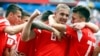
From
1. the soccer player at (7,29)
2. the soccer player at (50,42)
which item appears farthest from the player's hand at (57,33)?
the soccer player at (7,29)

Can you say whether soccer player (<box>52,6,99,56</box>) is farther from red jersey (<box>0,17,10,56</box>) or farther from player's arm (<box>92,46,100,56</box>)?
red jersey (<box>0,17,10,56</box>)

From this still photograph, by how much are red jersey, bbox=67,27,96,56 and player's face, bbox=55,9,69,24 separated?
7.0 inches

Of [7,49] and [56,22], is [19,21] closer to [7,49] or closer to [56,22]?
[7,49]

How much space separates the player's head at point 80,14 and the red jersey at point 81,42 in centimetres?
15

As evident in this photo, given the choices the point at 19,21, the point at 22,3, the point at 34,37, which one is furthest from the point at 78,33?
the point at 22,3

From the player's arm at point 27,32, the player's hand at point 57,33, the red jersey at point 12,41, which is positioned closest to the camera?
the player's arm at point 27,32

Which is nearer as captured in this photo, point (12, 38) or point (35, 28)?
point (35, 28)

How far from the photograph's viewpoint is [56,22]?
452cm

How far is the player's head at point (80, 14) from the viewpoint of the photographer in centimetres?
464

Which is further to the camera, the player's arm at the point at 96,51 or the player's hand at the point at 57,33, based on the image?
the player's arm at the point at 96,51

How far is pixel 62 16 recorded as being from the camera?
452cm

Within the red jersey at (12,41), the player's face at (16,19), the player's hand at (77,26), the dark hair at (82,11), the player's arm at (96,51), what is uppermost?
the dark hair at (82,11)

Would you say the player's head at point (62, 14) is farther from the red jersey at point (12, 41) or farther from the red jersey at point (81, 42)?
the red jersey at point (12, 41)

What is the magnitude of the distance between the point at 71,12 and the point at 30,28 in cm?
81
